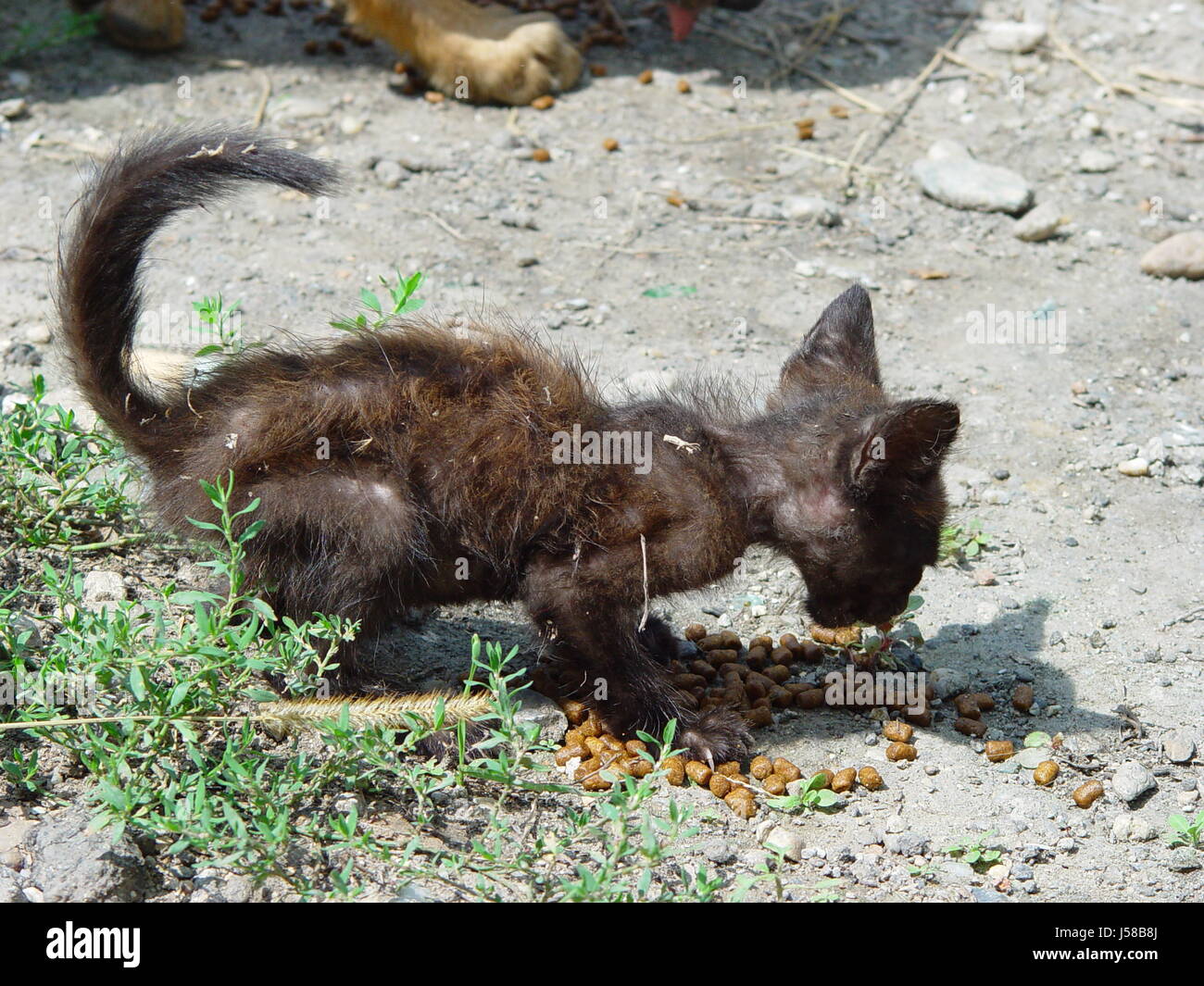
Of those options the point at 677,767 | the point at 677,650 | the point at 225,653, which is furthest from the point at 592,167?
the point at 225,653

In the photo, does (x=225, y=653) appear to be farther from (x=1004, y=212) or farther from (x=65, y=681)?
(x=1004, y=212)

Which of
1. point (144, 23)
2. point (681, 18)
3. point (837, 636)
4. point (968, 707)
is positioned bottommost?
point (968, 707)

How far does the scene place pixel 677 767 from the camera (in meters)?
4.98

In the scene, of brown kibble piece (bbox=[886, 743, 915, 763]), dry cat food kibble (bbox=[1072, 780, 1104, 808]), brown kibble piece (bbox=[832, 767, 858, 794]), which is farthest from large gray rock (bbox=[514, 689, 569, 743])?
dry cat food kibble (bbox=[1072, 780, 1104, 808])

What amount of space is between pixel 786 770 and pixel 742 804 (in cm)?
33

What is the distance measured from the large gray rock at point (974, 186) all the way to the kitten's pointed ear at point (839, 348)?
11.8ft

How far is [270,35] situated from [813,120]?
14.4ft

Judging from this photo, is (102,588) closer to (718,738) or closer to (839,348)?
(718,738)

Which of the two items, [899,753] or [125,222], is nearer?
[125,222]

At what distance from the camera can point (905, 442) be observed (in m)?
4.90

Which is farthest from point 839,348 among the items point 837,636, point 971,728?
point 971,728

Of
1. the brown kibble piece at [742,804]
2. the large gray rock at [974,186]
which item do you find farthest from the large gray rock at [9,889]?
the large gray rock at [974,186]

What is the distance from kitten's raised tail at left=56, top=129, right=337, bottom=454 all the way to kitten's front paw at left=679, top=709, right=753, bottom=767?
2413mm

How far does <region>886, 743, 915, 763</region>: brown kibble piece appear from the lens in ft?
17.0
